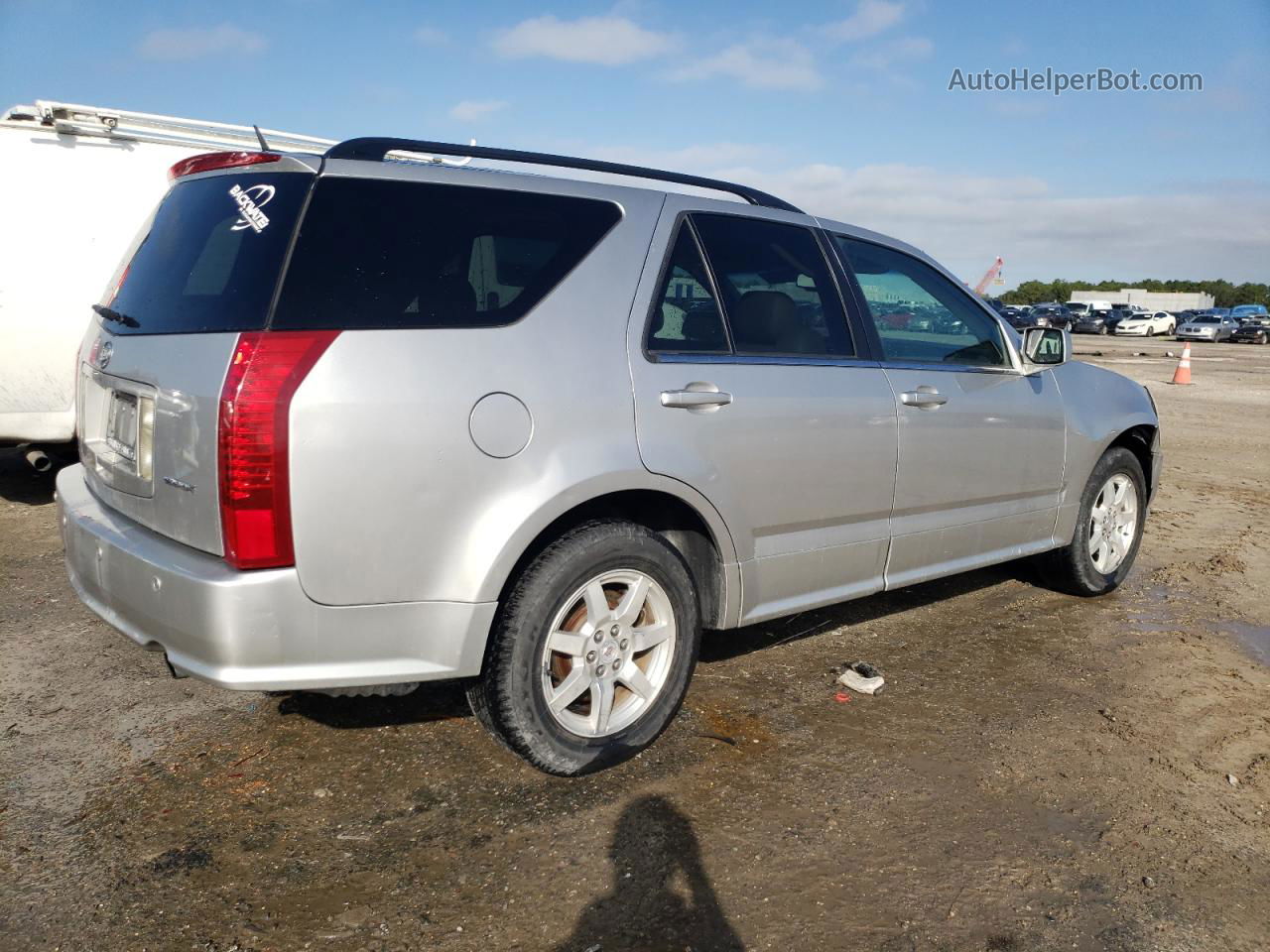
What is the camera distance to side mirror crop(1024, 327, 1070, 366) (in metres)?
4.48

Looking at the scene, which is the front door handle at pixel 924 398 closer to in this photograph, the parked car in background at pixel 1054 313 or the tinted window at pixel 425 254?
the tinted window at pixel 425 254

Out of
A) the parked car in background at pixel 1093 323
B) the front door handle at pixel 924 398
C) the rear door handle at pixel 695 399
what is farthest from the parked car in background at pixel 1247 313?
the rear door handle at pixel 695 399

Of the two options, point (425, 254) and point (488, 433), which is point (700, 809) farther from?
point (425, 254)

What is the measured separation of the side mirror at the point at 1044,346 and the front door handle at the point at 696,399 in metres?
1.96

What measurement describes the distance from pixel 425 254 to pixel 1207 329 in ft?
161

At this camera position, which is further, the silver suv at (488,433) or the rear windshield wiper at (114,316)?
the rear windshield wiper at (114,316)

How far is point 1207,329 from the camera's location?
4378 centimetres

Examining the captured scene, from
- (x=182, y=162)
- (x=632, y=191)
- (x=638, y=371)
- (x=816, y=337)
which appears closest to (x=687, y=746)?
(x=638, y=371)

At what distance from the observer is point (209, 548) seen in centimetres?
253

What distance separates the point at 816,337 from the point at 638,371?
96 cm

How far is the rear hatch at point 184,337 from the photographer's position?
2520 millimetres

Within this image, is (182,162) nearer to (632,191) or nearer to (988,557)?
(632,191)

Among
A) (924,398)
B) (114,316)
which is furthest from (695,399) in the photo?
(114,316)

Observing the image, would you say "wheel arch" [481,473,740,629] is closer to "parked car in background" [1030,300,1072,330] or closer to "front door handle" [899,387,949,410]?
"front door handle" [899,387,949,410]
